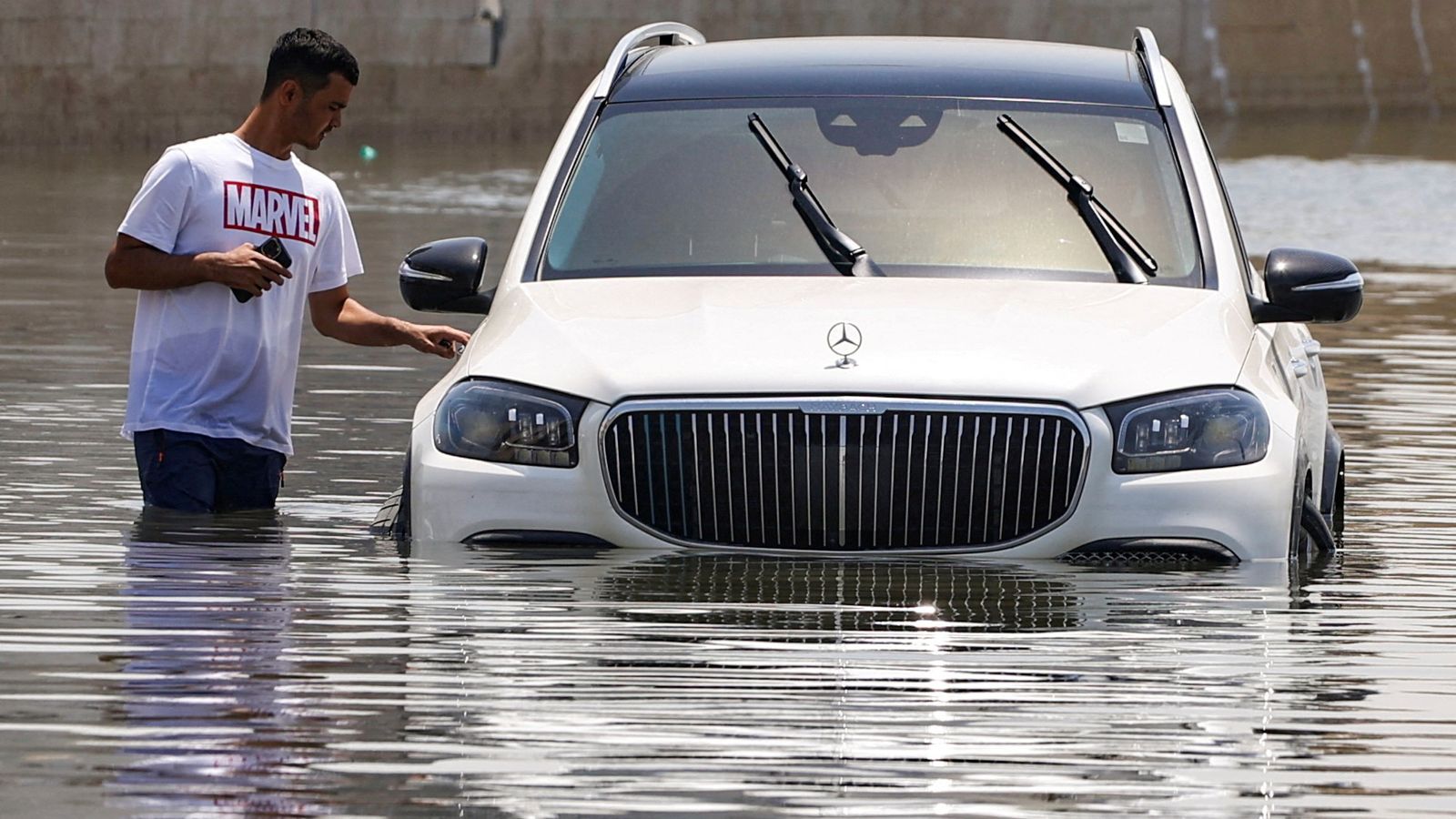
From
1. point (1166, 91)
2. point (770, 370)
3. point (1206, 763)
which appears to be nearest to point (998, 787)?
point (1206, 763)

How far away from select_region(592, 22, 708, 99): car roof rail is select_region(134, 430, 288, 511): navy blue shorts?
4.21 feet

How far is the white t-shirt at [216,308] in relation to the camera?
729 centimetres

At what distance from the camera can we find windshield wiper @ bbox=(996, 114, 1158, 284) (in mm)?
6738

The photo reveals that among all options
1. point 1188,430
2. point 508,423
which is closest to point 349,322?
point 508,423

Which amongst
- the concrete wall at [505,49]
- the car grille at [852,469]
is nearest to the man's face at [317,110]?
the car grille at [852,469]

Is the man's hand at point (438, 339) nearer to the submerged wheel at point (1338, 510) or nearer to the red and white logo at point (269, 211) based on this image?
the red and white logo at point (269, 211)

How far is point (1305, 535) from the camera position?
6648 mm

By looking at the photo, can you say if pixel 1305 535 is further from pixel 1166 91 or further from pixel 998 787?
pixel 998 787

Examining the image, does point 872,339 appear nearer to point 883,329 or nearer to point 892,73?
point 883,329

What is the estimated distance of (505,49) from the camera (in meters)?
41.2

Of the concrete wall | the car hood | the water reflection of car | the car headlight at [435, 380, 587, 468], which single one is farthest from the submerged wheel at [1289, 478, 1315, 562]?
the concrete wall

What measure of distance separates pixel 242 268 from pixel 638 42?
4.51 feet

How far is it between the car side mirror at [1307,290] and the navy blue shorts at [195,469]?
2602mm

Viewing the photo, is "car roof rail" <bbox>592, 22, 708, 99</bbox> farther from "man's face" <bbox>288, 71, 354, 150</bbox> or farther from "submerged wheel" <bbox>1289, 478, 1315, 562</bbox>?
"submerged wheel" <bbox>1289, 478, 1315, 562</bbox>
